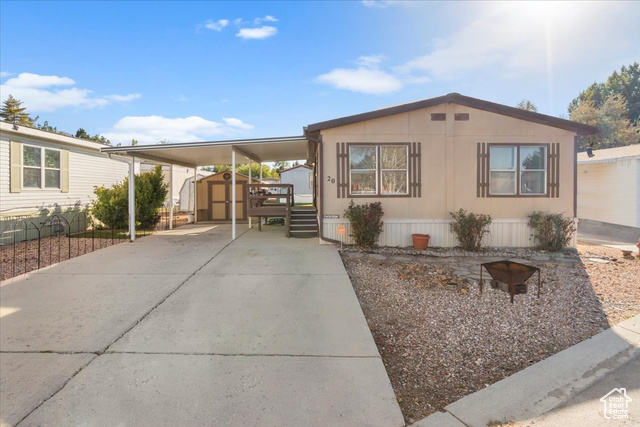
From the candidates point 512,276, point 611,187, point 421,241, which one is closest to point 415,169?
point 421,241

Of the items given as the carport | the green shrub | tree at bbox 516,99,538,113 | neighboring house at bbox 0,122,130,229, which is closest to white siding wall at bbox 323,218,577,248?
the carport

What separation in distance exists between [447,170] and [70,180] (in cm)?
1177

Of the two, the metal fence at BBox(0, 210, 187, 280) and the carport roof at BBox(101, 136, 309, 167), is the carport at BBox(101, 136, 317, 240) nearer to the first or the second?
the carport roof at BBox(101, 136, 309, 167)

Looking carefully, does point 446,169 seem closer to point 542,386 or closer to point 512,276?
point 512,276

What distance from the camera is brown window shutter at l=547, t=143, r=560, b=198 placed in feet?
26.8

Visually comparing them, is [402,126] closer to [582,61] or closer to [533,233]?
[533,233]

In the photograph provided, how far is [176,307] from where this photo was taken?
4109 mm

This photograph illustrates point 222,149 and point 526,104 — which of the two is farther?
point 526,104

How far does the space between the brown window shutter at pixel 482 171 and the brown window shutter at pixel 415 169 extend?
1.50 m

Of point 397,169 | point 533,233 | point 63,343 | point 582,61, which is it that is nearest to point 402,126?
point 397,169

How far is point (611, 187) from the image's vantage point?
12055 millimetres

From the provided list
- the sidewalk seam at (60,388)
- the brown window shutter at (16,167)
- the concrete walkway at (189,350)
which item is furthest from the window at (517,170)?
the brown window shutter at (16,167)

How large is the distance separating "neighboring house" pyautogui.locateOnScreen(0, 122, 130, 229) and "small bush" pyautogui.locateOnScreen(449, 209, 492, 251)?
10615mm

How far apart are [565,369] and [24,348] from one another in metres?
5.03
